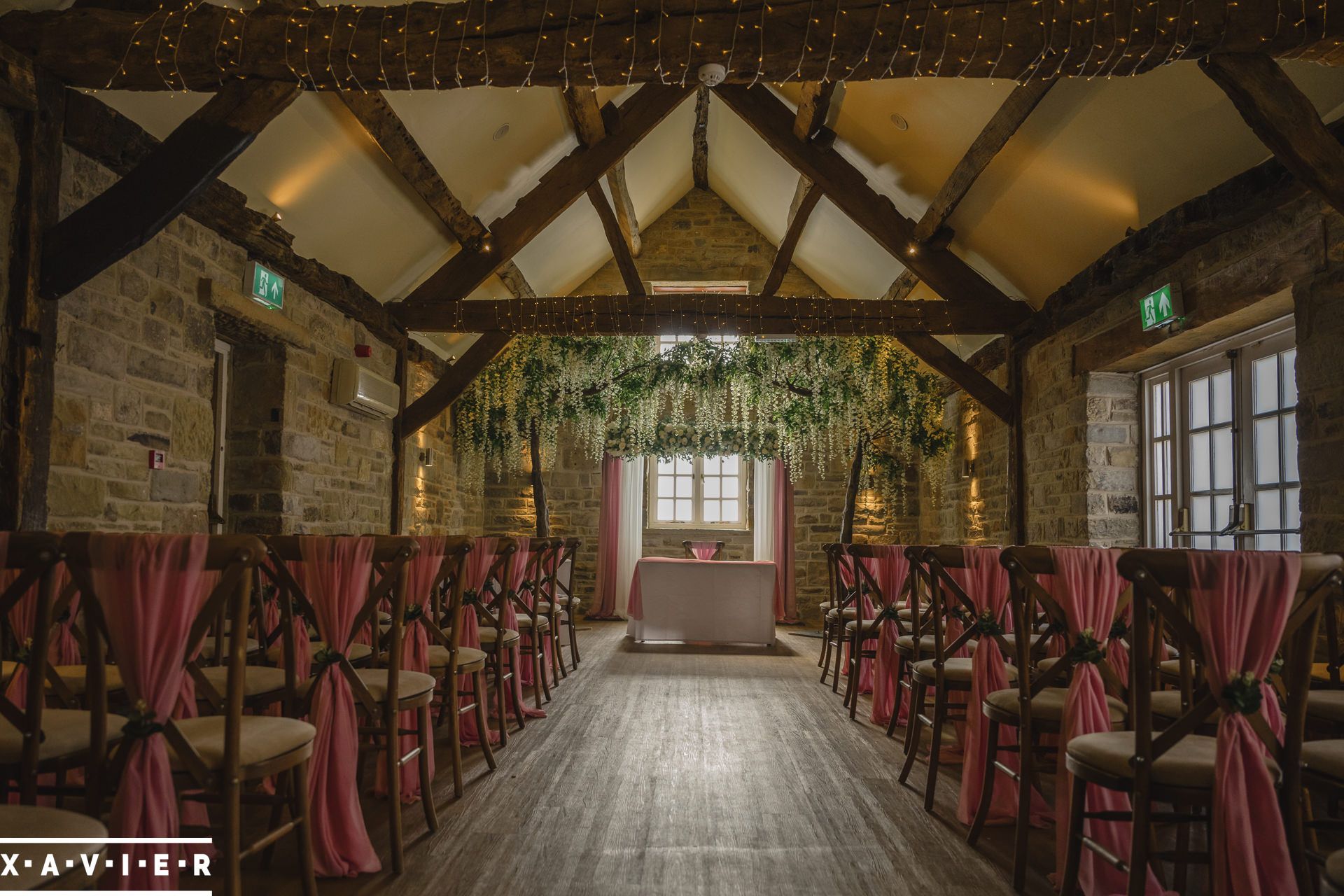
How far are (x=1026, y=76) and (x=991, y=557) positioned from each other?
1693mm

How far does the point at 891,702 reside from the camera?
4.26 m

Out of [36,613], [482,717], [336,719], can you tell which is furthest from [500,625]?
[36,613]

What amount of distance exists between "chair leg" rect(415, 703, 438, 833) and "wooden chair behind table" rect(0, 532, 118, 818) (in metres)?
0.89

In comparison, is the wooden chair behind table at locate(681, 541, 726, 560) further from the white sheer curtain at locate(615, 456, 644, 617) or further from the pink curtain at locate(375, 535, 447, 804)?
the pink curtain at locate(375, 535, 447, 804)

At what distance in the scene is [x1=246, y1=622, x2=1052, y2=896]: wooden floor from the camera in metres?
2.18

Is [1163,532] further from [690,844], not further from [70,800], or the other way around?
[70,800]

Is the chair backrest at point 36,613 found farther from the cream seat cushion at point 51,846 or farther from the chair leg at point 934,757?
the chair leg at point 934,757

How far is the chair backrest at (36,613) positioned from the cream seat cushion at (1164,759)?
1.97 meters

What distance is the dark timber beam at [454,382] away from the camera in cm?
660

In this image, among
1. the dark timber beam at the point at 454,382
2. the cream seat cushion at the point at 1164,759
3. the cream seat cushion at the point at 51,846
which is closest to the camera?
the cream seat cushion at the point at 51,846

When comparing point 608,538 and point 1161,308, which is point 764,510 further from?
point 1161,308

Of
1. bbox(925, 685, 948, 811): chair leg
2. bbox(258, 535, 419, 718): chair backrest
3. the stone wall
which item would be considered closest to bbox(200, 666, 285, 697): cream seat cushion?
bbox(258, 535, 419, 718): chair backrest

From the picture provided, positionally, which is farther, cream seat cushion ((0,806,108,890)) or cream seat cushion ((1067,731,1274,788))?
cream seat cushion ((1067,731,1274,788))

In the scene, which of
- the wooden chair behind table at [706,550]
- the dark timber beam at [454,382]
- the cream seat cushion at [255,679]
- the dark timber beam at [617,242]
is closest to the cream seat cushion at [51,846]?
the cream seat cushion at [255,679]
